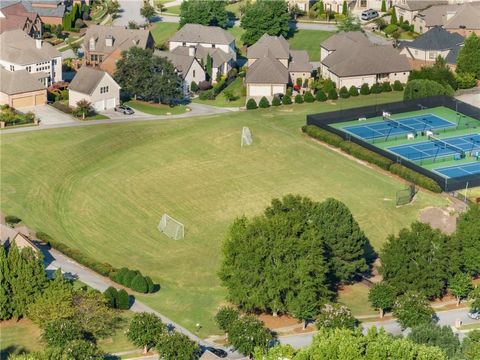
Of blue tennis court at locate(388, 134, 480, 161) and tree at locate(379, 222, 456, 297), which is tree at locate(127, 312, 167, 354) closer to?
tree at locate(379, 222, 456, 297)

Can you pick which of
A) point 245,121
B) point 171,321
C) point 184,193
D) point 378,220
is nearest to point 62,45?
point 245,121

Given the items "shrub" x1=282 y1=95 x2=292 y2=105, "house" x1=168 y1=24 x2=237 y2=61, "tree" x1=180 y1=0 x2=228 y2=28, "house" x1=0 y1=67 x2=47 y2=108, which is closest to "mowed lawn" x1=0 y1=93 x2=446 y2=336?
"shrub" x1=282 y1=95 x2=292 y2=105

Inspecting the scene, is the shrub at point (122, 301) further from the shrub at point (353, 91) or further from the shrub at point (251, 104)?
the shrub at point (353, 91)

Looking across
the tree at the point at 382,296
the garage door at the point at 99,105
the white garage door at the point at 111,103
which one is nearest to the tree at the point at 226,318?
the tree at the point at 382,296

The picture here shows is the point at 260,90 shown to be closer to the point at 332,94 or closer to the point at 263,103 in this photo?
the point at 263,103

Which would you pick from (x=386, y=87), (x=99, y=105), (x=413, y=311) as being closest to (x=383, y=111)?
(x=386, y=87)
